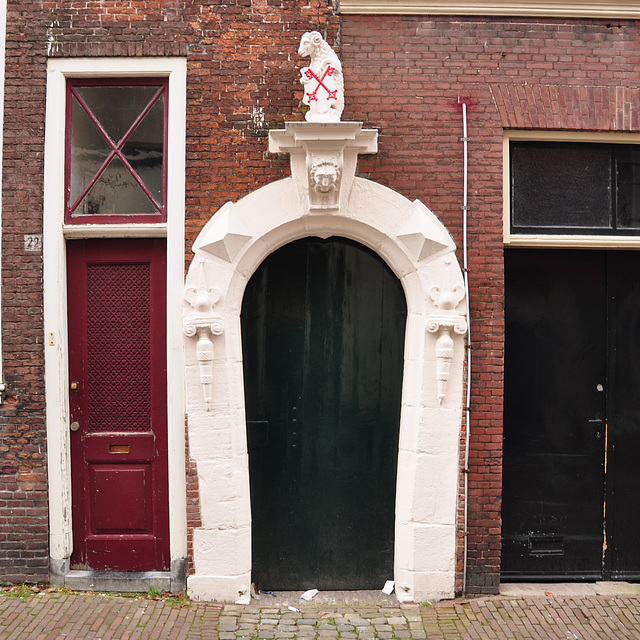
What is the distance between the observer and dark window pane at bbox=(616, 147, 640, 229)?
5301mm

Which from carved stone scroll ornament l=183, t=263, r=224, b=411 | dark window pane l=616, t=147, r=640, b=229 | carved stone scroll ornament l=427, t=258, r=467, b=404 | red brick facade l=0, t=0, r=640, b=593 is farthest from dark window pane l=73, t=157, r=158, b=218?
dark window pane l=616, t=147, r=640, b=229

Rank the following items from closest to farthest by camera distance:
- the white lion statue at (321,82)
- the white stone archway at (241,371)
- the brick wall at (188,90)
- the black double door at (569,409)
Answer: the white lion statue at (321,82) → the white stone archway at (241,371) → the brick wall at (188,90) → the black double door at (569,409)

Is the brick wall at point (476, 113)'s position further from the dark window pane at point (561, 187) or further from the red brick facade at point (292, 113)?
the dark window pane at point (561, 187)

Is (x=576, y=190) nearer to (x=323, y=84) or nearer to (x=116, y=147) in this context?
(x=323, y=84)

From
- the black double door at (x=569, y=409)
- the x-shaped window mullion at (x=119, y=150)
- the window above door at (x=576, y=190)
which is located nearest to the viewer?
the x-shaped window mullion at (x=119, y=150)

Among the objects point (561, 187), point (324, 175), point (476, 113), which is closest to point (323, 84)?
point (324, 175)

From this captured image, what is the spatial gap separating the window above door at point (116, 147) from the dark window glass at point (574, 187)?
126 inches

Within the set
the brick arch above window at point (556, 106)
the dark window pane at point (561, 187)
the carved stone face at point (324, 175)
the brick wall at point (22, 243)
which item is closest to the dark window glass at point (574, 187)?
the dark window pane at point (561, 187)

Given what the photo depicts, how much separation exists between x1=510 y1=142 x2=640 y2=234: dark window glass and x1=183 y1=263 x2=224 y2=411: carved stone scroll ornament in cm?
275

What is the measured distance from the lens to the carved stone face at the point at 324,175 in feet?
15.6

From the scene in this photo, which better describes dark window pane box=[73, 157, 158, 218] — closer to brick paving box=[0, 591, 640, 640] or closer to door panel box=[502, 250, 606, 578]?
brick paving box=[0, 591, 640, 640]

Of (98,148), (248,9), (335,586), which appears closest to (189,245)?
(98,148)

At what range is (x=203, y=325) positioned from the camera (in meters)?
4.83

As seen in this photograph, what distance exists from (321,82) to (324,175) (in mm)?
747
